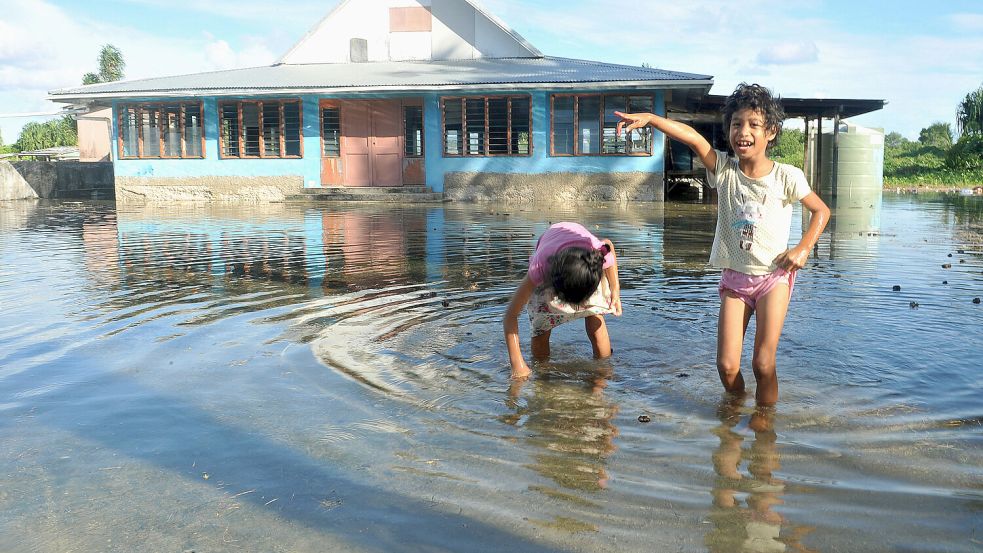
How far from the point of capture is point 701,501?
8.55ft

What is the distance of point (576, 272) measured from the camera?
378 centimetres

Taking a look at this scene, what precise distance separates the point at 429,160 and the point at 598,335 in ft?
63.0

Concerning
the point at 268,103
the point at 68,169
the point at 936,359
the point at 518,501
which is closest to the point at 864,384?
the point at 936,359

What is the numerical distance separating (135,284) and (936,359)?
6.45 meters

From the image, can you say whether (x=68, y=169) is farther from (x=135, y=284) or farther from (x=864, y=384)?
(x=864, y=384)

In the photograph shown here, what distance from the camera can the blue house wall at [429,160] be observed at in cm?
2222

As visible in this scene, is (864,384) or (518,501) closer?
(518,501)

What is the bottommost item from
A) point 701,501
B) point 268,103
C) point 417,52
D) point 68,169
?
point 701,501

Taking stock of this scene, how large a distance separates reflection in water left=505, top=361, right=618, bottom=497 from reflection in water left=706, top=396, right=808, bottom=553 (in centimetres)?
42

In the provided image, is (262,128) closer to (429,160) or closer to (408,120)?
(408,120)

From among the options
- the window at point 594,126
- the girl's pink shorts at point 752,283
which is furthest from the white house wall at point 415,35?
the girl's pink shorts at point 752,283

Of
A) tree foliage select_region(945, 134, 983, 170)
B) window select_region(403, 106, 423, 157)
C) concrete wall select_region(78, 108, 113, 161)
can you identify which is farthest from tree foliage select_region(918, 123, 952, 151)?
concrete wall select_region(78, 108, 113, 161)

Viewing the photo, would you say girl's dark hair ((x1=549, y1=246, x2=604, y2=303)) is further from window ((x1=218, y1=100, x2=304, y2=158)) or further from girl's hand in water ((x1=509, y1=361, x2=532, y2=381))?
window ((x1=218, y1=100, x2=304, y2=158))

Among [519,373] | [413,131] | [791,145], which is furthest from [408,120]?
[791,145]
